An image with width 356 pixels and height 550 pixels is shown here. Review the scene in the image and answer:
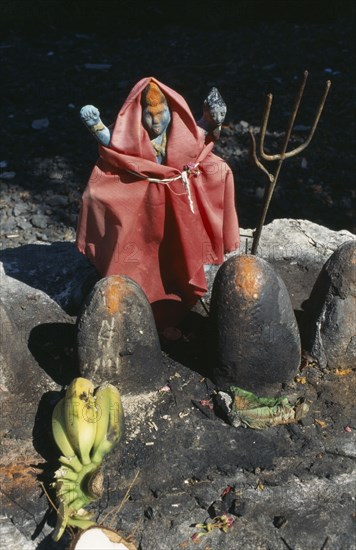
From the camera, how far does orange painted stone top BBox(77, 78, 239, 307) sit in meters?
3.23

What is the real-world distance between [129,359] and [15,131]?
3.48m

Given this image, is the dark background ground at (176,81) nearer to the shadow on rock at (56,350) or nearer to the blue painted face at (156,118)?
the shadow on rock at (56,350)

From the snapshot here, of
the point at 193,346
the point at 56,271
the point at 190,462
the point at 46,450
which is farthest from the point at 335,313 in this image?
the point at 56,271

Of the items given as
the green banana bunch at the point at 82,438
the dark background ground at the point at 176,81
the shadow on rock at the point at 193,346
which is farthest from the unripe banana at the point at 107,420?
the dark background ground at the point at 176,81

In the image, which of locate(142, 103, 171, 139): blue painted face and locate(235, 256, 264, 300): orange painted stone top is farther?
locate(142, 103, 171, 139): blue painted face

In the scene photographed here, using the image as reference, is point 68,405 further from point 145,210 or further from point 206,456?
point 145,210

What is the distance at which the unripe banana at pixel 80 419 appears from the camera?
9.41ft

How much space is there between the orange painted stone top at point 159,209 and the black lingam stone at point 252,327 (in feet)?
1.38

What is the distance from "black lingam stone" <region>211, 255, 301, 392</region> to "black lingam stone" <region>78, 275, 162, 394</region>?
0.27 meters

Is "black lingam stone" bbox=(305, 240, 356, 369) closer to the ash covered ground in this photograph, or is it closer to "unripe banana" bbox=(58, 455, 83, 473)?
the ash covered ground

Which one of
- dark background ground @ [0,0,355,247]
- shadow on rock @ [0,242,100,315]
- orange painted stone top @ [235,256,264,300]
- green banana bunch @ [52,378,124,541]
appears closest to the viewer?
green banana bunch @ [52,378,124,541]

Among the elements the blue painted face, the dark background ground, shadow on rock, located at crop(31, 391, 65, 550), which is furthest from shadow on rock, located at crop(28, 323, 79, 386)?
the dark background ground

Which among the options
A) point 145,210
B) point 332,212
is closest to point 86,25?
point 332,212

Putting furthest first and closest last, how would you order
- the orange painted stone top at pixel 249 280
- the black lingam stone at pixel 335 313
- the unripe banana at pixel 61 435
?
the black lingam stone at pixel 335 313, the orange painted stone top at pixel 249 280, the unripe banana at pixel 61 435
